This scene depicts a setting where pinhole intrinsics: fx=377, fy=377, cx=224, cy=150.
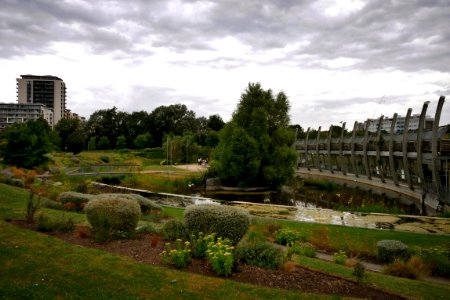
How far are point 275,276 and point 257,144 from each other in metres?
30.3

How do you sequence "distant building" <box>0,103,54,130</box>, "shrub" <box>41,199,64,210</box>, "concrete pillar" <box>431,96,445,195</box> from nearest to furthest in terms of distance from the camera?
"shrub" <box>41,199,64,210</box>, "concrete pillar" <box>431,96,445,195</box>, "distant building" <box>0,103,54,130</box>

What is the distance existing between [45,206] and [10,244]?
793 centimetres

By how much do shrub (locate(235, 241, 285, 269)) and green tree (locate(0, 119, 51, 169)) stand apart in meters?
30.2

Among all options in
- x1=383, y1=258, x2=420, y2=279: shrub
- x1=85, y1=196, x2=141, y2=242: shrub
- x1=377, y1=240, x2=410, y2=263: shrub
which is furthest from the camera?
x1=377, y1=240, x2=410, y2=263: shrub

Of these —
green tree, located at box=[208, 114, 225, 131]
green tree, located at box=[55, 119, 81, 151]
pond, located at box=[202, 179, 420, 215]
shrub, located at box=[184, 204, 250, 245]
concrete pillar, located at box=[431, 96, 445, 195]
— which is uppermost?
green tree, located at box=[208, 114, 225, 131]

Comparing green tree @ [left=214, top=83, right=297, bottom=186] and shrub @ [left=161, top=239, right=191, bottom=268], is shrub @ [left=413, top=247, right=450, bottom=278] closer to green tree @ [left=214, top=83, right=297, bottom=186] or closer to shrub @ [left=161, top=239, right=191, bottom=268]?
shrub @ [left=161, top=239, right=191, bottom=268]

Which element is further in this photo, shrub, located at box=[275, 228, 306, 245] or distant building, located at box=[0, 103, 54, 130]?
distant building, located at box=[0, 103, 54, 130]

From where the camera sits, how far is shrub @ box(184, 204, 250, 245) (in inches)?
376

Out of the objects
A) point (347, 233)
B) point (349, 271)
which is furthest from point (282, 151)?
point (349, 271)

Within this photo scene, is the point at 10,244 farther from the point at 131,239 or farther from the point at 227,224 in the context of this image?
the point at 227,224

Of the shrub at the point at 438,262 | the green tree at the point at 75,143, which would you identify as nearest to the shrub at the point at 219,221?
the shrub at the point at 438,262

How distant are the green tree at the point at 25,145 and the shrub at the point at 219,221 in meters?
28.7

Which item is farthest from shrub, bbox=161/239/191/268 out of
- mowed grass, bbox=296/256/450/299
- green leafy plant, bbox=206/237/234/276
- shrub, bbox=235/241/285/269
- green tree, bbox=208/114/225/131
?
green tree, bbox=208/114/225/131

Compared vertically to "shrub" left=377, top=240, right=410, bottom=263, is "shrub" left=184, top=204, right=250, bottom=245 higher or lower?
higher
